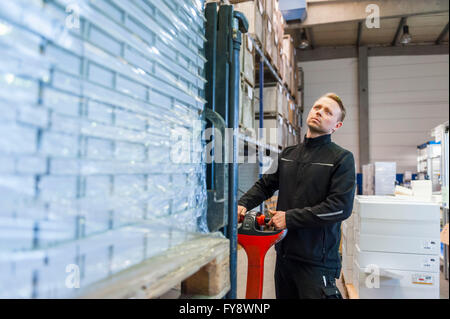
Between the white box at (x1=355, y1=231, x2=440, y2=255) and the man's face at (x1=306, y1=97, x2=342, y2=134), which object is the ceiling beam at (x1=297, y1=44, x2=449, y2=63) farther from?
the man's face at (x1=306, y1=97, x2=342, y2=134)

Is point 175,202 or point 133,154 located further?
point 175,202

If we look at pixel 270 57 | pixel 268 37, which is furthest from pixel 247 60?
pixel 270 57

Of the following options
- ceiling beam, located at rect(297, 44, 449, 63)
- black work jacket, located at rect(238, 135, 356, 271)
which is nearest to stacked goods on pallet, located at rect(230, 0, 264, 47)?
black work jacket, located at rect(238, 135, 356, 271)

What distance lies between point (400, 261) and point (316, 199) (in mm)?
1490

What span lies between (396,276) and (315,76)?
8292 millimetres

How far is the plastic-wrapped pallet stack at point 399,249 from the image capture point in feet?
9.16

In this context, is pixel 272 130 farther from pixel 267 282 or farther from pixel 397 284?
pixel 397 284

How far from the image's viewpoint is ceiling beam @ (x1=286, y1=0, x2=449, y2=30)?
5.85 meters

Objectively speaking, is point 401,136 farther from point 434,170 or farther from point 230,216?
point 230,216

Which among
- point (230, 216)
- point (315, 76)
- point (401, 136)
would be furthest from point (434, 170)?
point (230, 216)

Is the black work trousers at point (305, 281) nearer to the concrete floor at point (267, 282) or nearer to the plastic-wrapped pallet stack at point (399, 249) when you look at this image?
the plastic-wrapped pallet stack at point (399, 249)

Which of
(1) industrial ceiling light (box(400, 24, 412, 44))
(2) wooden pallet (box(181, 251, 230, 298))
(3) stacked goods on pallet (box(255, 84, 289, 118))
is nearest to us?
(2) wooden pallet (box(181, 251, 230, 298))

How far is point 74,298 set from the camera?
0.70m

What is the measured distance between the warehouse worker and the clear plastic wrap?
3.23 ft
